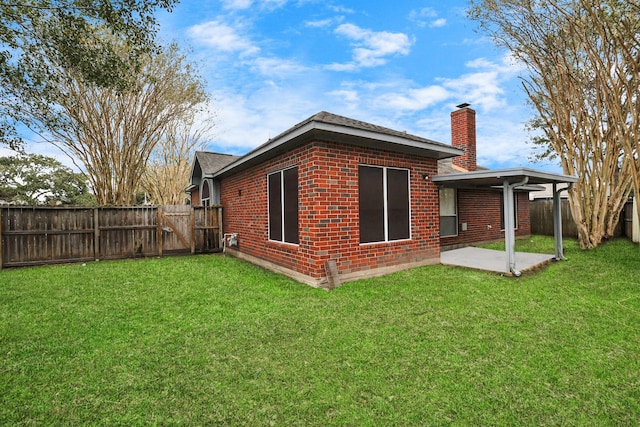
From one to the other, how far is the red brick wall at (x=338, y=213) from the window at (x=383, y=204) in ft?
0.51

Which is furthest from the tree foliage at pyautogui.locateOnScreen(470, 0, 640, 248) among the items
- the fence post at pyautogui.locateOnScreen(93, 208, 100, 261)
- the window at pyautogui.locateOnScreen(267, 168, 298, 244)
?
the fence post at pyautogui.locateOnScreen(93, 208, 100, 261)

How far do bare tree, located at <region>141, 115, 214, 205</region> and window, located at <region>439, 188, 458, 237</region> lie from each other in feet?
54.7

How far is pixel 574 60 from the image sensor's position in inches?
349

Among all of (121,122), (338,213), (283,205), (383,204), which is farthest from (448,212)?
(121,122)

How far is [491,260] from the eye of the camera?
7926 mm

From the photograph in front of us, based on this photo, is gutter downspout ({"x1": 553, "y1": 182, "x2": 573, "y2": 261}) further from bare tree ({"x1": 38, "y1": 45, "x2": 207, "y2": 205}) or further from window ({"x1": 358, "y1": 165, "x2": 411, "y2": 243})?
bare tree ({"x1": 38, "y1": 45, "x2": 207, "y2": 205})

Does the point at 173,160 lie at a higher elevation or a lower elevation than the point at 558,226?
higher

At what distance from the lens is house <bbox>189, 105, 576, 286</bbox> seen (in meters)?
5.70

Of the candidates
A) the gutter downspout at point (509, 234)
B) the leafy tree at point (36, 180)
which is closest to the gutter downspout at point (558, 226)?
the gutter downspout at point (509, 234)

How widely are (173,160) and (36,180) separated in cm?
1773

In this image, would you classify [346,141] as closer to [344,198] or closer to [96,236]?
[344,198]

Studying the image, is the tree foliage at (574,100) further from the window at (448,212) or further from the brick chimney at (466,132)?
the window at (448,212)

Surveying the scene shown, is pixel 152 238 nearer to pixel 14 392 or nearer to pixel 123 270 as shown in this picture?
pixel 123 270

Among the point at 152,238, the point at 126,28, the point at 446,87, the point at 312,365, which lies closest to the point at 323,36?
the point at 446,87
